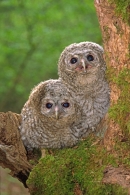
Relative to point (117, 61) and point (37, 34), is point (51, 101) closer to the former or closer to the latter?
point (117, 61)

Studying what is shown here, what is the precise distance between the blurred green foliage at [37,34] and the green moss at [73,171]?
554 cm

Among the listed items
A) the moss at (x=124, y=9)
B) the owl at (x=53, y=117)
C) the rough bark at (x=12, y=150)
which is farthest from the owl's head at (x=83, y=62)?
the moss at (x=124, y=9)

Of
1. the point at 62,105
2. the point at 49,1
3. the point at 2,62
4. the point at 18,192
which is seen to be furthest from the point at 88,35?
the point at 62,105

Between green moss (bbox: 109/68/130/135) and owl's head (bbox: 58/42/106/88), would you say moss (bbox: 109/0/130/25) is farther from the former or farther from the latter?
owl's head (bbox: 58/42/106/88)

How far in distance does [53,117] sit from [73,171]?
2.07 feet

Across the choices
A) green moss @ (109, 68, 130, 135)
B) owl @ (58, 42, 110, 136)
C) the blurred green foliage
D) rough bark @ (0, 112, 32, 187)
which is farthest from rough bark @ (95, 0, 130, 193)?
the blurred green foliage

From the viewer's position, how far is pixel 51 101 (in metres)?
4.35

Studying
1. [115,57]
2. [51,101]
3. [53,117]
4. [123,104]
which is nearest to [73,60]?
[51,101]

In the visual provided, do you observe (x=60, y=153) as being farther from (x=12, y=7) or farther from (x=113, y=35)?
(x=12, y=7)

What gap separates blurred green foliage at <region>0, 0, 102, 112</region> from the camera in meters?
9.62

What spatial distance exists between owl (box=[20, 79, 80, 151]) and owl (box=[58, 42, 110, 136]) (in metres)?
0.09

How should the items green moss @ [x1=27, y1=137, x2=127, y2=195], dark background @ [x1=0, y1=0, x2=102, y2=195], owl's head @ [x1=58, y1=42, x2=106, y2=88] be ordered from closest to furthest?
green moss @ [x1=27, y1=137, x2=127, y2=195]
owl's head @ [x1=58, y1=42, x2=106, y2=88]
dark background @ [x1=0, y1=0, x2=102, y2=195]

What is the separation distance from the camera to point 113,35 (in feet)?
11.5

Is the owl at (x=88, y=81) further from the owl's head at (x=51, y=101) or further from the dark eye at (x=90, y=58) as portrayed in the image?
the owl's head at (x=51, y=101)
